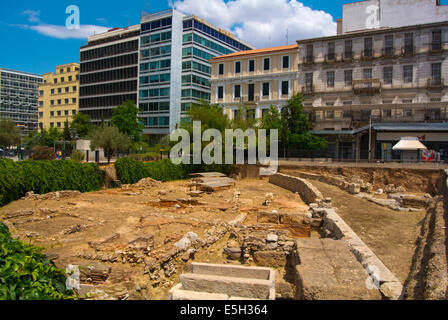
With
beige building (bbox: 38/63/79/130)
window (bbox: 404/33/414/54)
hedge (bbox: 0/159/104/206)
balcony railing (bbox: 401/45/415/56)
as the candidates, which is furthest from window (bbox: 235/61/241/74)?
beige building (bbox: 38/63/79/130)

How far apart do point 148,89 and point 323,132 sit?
1299 inches

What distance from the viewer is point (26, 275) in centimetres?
432

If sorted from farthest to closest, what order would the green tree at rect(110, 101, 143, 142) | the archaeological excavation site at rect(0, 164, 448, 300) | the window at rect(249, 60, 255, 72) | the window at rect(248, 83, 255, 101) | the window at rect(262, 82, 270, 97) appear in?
the green tree at rect(110, 101, 143, 142)
the window at rect(249, 60, 255, 72)
the window at rect(248, 83, 255, 101)
the window at rect(262, 82, 270, 97)
the archaeological excavation site at rect(0, 164, 448, 300)

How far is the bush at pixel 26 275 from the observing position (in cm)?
396

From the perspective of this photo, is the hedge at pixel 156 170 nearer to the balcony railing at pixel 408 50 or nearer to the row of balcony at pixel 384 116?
the row of balcony at pixel 384 116

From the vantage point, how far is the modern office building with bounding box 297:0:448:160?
35000 millimetres

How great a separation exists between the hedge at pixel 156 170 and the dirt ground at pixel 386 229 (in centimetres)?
1465

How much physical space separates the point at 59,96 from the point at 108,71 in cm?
1938

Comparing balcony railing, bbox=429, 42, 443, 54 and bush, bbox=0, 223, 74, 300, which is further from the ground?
balcony railing, bbox=429, 42, 443, 54

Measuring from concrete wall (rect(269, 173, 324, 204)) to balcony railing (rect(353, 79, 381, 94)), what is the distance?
56.9ft

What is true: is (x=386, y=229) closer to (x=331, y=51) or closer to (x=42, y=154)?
(x=42, y=154)

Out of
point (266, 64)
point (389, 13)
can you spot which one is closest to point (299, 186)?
point (266, 64)

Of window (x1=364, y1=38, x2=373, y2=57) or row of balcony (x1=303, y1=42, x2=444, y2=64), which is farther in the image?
window (x1=364, y1=38, x2=373, y2=57)

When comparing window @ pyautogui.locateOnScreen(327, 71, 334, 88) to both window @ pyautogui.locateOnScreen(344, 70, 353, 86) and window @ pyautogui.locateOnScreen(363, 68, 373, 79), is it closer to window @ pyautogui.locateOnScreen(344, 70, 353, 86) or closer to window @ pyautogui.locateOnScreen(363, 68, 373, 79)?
window @ pyautogui.locateOnScreen(344, 70, 353, 86)
